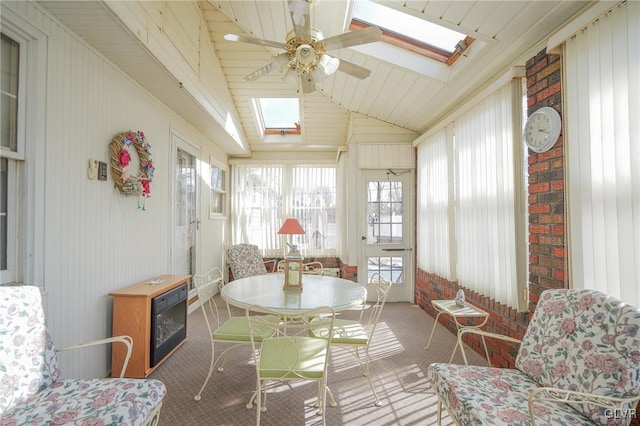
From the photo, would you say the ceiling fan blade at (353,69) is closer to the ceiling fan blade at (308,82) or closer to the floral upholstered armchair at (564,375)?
the ceiling fan blade at (308,82)

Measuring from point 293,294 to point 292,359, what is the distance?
1.92 feet

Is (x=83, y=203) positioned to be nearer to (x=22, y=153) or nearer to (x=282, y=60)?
(x=22, y=153)

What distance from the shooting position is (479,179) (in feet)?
9.18

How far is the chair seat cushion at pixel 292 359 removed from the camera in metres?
1.62

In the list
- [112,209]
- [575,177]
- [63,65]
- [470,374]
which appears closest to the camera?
[470,374]

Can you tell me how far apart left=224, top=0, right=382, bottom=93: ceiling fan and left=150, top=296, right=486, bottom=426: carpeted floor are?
2.44 m

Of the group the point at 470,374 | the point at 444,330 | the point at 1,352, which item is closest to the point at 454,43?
the point at 470,374

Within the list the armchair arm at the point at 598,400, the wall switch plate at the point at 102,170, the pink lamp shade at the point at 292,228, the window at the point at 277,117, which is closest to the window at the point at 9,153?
the wall switch plate at the point at 102,170

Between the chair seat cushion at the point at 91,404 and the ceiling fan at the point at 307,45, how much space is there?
2.19 metres

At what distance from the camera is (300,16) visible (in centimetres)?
176

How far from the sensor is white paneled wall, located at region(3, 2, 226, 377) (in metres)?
1.89

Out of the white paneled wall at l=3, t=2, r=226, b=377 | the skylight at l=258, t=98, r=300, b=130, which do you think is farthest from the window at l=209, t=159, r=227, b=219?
the white paneled wall at l=3, t=2, r=226, b=377

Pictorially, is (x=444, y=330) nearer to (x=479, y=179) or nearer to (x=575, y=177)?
(x=479, y=179)

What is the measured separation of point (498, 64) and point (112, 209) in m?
3.59
